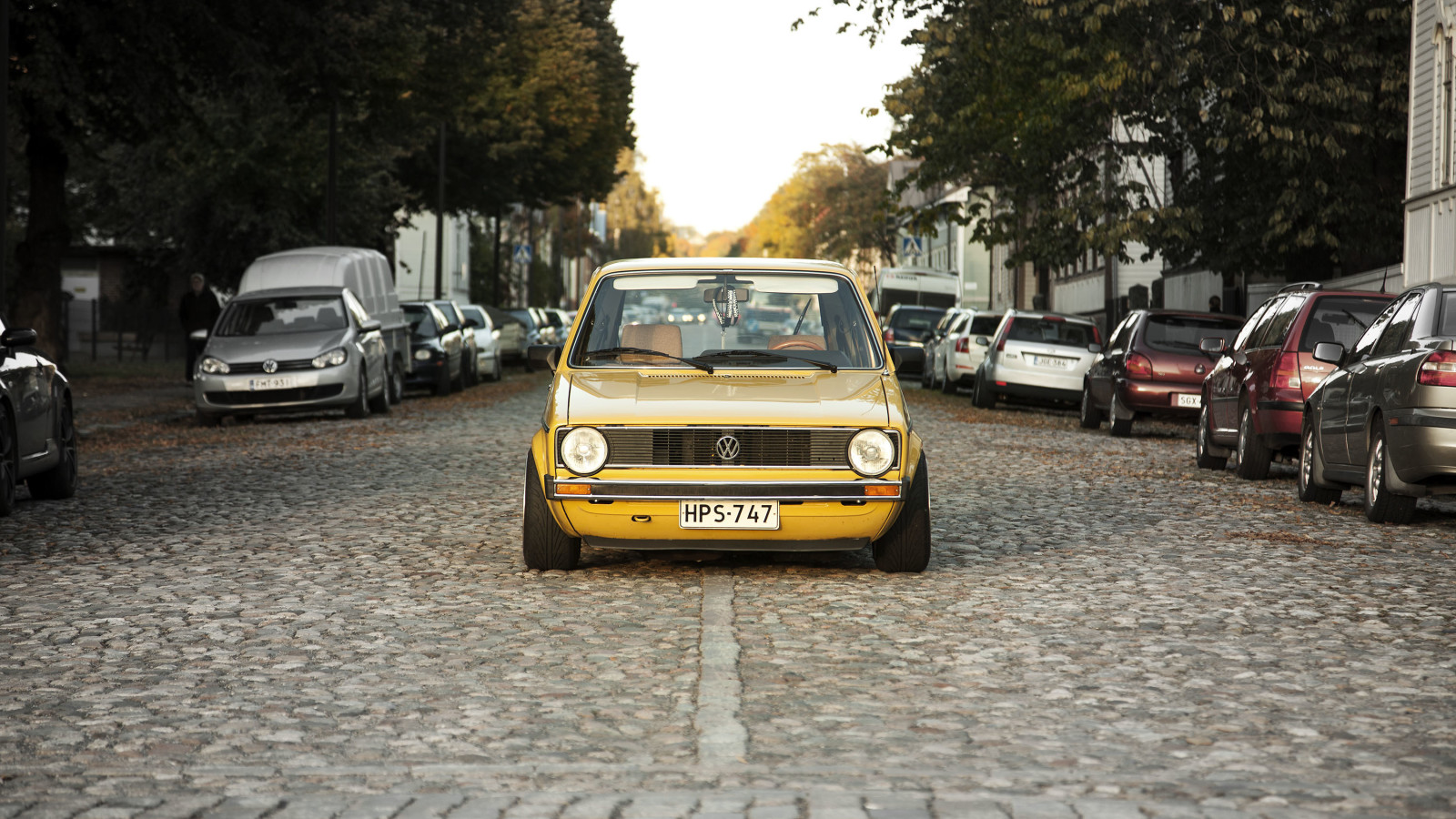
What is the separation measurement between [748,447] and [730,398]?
311mm

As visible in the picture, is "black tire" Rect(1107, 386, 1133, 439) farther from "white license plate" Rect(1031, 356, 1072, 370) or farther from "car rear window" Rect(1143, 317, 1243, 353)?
"white license plate" Rect(1031, 356, 1072, 370)

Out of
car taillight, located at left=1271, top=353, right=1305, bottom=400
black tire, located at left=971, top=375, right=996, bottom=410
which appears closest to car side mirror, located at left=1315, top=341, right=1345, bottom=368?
car taillight, located at left=1271, top=353, right=1305, bottom=400

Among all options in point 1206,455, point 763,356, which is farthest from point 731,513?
point 1206,455

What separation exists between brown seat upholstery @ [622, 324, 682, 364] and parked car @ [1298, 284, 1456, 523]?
15.7 ft

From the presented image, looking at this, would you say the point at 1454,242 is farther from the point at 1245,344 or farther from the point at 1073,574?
the point at 1073,574

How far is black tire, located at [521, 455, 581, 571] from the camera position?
920 cm

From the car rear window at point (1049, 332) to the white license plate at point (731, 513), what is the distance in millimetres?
18733

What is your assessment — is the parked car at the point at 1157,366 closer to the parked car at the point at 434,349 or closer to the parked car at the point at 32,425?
the parked car at the point at 434,349

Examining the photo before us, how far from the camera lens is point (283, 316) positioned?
23.7 metres

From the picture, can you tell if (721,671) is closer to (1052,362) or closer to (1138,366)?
(1138,366)

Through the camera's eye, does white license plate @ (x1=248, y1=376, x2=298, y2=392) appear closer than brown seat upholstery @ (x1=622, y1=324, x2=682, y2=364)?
No

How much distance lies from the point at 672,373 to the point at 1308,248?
21932 millimetres

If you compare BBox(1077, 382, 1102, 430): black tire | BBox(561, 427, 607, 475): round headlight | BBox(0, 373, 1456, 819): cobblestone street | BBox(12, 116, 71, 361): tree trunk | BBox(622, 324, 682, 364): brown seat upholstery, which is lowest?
BBox(0, 373, 1456, 819): cobblestone street

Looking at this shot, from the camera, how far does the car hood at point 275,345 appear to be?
22562mm
